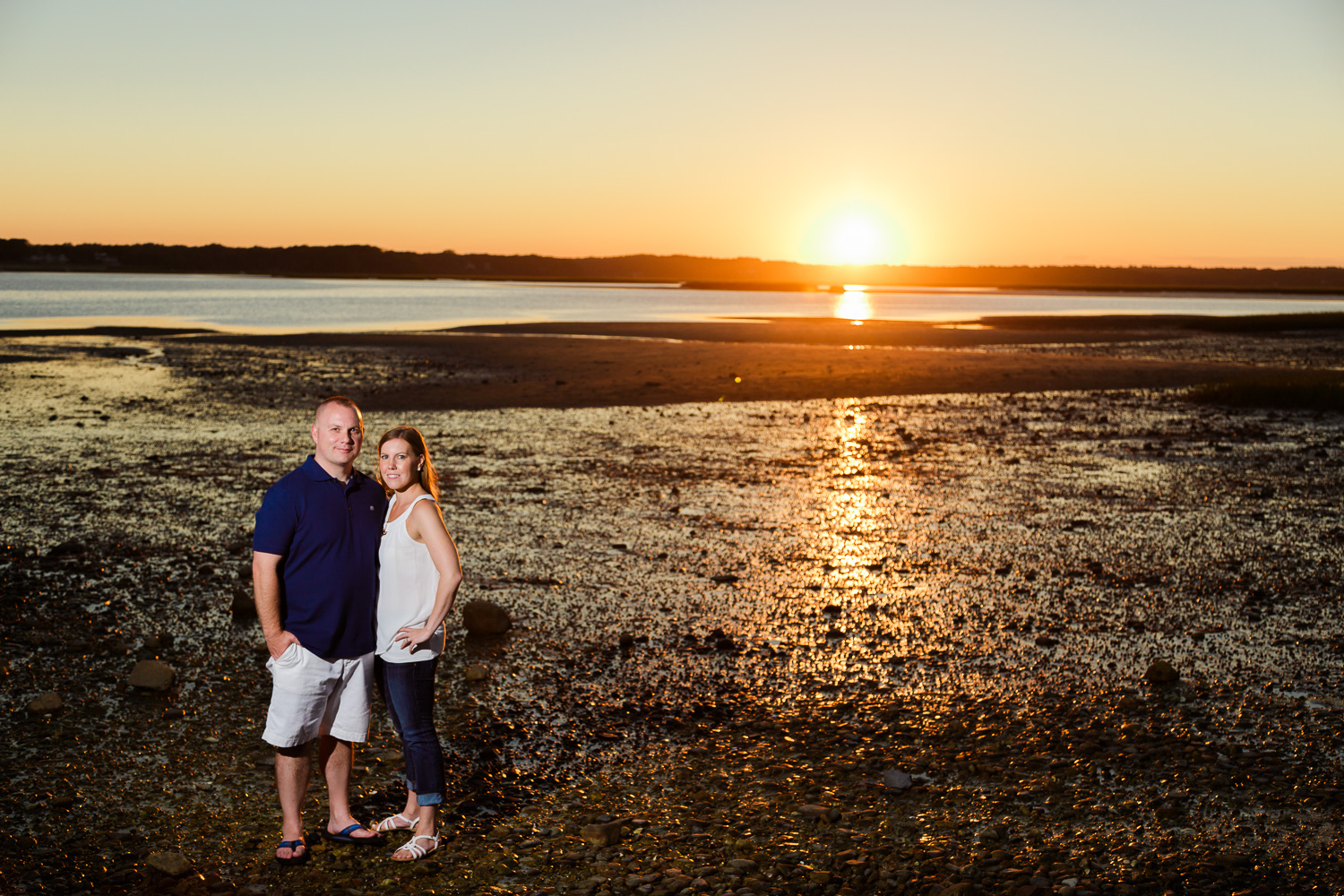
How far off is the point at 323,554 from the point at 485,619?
3.62 metres

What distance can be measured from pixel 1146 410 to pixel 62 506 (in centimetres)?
2228

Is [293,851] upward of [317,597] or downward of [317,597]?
downward

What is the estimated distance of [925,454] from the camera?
17344mm

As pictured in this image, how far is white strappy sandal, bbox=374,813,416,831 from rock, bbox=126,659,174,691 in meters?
2.63

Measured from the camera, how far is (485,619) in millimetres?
8148

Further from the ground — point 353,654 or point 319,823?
point 353,654

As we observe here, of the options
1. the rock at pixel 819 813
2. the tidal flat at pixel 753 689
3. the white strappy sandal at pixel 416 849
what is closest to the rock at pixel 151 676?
the tidal flat at pixel 753 689

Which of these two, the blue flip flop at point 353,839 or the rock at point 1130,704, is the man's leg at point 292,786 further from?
the rock at point 1130,704

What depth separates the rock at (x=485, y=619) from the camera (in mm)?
8125

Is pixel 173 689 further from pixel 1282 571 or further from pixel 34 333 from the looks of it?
pixel 34 333

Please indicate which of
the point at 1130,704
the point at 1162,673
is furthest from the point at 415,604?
the point at 1162,673

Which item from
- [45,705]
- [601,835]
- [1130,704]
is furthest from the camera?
[1130,704]

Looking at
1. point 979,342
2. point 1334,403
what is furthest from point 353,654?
point 979,342

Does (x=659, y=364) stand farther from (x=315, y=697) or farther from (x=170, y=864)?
(x=170, y=864)
